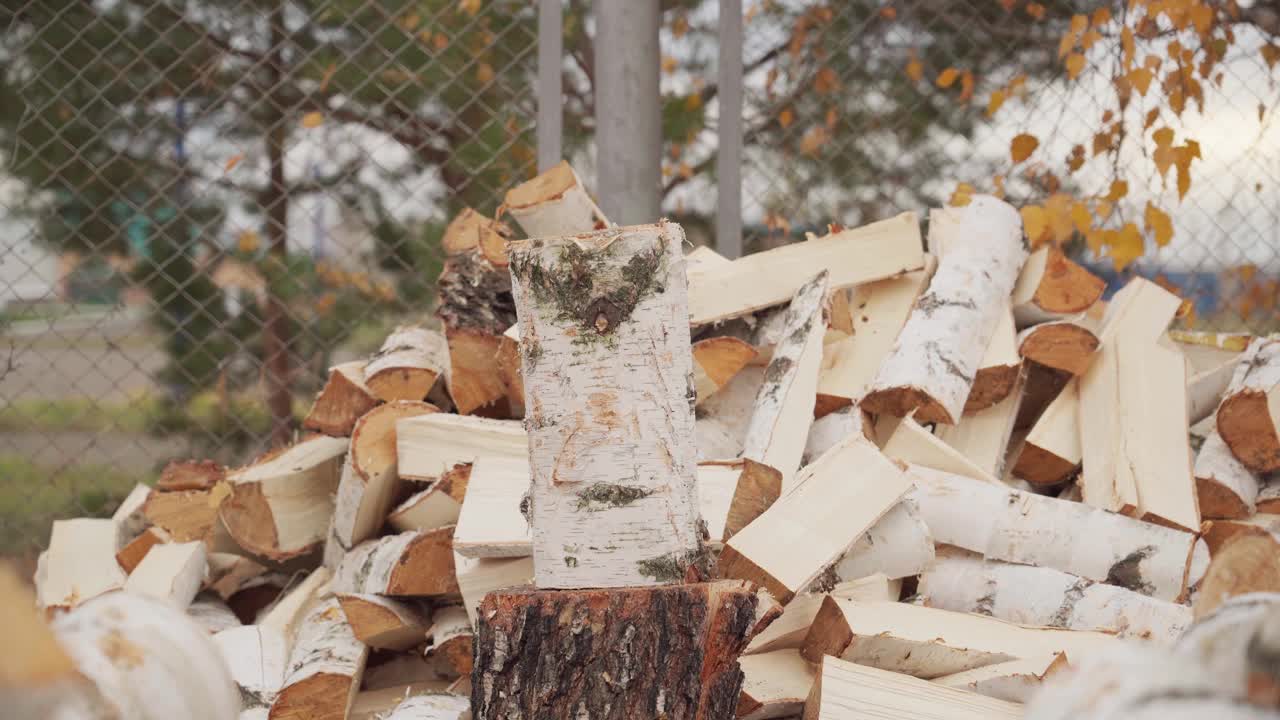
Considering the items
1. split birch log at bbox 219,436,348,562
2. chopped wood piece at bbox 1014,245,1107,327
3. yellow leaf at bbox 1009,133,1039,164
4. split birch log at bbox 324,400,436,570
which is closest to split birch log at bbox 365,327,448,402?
split birch log at bbox 324,400,436,570

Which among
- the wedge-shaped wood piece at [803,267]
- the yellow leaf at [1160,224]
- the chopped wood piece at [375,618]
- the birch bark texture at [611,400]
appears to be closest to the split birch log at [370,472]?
the chopped wood piece at [375,618]

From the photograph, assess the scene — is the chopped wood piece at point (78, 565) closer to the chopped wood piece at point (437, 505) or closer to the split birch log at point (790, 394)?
the chopped wood piece at point (437, 505)

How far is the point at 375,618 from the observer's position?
234 cm

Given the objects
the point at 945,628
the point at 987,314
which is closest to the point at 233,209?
the point at 987,314

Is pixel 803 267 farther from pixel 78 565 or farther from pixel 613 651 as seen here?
pixel 78 565

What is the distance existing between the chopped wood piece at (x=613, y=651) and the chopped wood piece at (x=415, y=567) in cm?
66

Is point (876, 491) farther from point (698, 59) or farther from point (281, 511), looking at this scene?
point (698, 59)

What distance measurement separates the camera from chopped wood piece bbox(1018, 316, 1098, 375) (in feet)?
8.96

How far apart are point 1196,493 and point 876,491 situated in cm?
87

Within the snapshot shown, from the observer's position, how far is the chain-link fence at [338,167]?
3.83 metres

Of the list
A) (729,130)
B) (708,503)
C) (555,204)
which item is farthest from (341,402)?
(729,130)

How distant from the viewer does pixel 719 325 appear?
9.23 feet

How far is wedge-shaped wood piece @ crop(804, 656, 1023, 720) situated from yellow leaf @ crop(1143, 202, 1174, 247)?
254cm

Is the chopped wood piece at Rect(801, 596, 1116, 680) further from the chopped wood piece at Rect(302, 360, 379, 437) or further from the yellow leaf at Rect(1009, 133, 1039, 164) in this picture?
the yellow leaf at Rect(1009, 133, 1039, 164)
